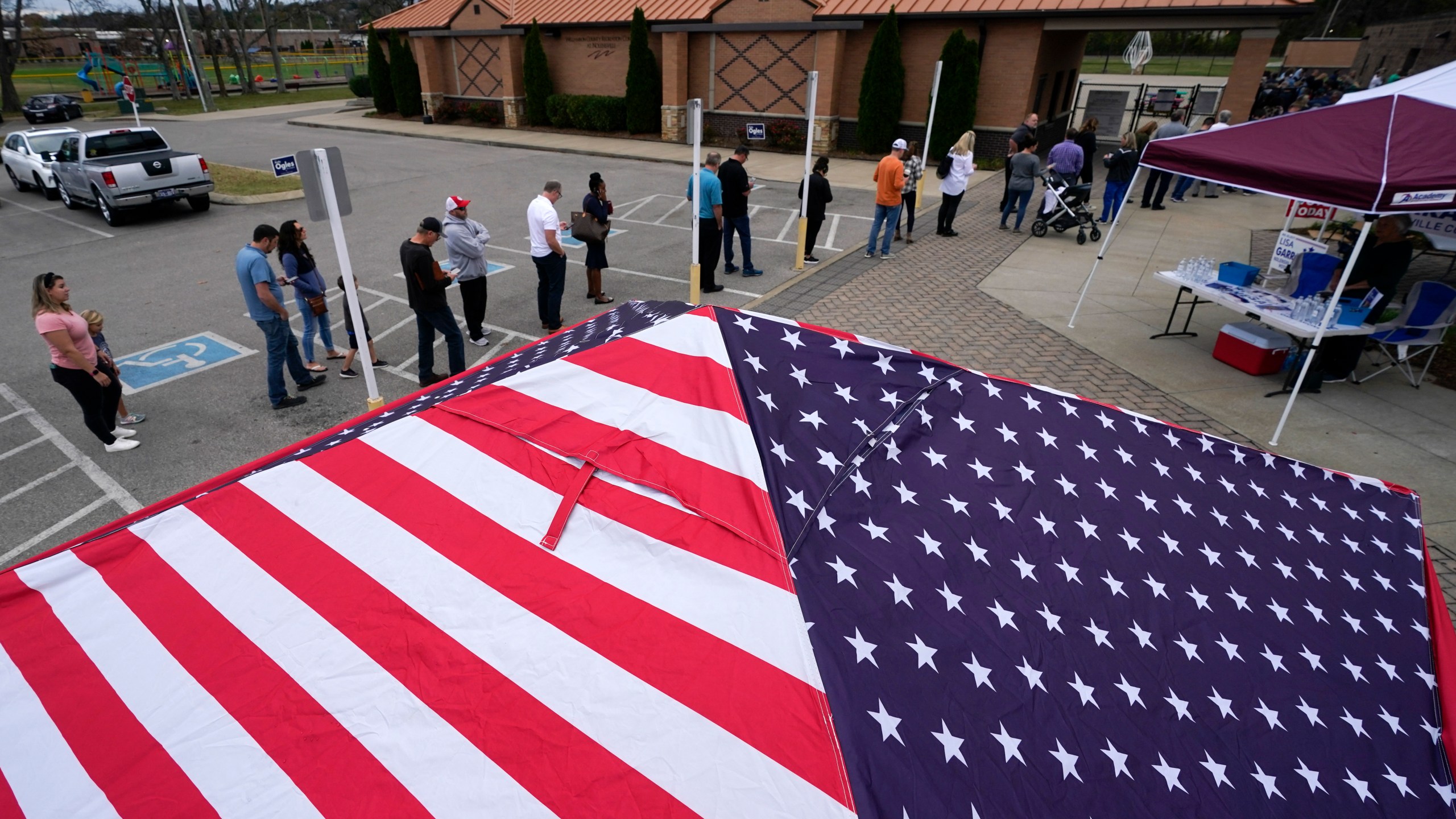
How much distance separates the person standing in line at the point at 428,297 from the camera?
7277 mm

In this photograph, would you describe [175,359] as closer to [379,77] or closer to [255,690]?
[255,690]

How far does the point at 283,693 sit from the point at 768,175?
20064 mm

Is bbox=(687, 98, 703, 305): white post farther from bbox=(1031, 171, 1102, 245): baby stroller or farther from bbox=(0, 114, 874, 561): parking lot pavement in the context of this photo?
bbox=(1031, 171, 1102, 245): baby stroller

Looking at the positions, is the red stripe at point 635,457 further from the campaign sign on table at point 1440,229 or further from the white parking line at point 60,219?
the white parking line at point 60,219

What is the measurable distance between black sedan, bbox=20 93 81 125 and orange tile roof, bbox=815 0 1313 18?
37.0 meters

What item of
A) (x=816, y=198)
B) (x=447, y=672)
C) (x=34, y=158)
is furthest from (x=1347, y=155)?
(x=34, y=158)

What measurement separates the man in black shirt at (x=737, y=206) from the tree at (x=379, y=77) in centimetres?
2879

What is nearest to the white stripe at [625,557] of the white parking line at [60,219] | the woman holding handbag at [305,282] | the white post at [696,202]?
the woman holding handbag at [305,282]

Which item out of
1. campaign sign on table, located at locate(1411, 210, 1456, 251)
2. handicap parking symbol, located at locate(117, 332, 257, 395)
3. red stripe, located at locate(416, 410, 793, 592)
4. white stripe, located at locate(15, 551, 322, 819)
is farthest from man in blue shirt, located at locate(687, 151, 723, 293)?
campaign sign on table, located at locate(1411, 210, 1456, 251)

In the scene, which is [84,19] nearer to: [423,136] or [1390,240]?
[423,136]

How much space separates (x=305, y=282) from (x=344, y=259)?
6.88 feet

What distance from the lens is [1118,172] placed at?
49.4 ft

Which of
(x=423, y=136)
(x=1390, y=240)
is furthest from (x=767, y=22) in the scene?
(x=1390, y=240)

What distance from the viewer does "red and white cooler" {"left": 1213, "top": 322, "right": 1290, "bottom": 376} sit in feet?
28.2
